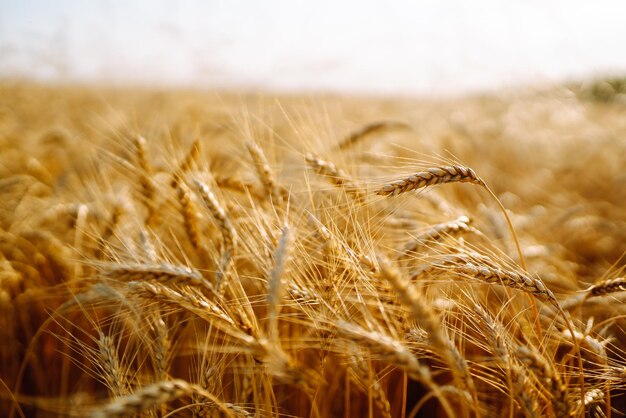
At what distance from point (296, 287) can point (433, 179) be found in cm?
44

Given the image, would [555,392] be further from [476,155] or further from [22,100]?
[22,100]

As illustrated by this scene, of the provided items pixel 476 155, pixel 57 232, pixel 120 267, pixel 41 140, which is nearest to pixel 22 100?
pixel 41 140

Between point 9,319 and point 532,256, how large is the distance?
2.28 meters

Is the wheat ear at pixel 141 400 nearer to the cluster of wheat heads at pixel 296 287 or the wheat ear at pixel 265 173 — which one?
the cluster of wheat heads at pixel 296 287

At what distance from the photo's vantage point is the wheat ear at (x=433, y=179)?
1.16 metres

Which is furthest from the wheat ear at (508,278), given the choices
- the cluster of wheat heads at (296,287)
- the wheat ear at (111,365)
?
the wheat ear at (111,365)

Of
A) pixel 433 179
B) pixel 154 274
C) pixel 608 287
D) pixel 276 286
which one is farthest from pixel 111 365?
pixel 608 287

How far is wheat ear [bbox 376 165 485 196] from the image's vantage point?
1156 millimetres

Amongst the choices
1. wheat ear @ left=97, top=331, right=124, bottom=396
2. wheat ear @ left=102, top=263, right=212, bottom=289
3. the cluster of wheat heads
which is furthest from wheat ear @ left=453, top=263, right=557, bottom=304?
wheat ear @ left=97, top=331, right=124, bottom=396

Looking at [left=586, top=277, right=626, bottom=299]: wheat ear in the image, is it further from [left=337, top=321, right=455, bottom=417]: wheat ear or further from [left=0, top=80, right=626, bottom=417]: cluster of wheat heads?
[left=337, top=321, right=455, bottom=417]: wheat ear

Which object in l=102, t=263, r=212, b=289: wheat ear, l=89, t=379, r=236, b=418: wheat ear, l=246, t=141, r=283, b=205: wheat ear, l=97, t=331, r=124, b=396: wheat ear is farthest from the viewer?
l=246, t=141, r=283, b=205: wheat ear

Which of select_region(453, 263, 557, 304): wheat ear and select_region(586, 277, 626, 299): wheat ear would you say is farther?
select_region(586, 277, 626, 299): wheat ear

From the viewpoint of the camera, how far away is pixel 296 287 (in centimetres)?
115

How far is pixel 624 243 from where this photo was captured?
262cm
